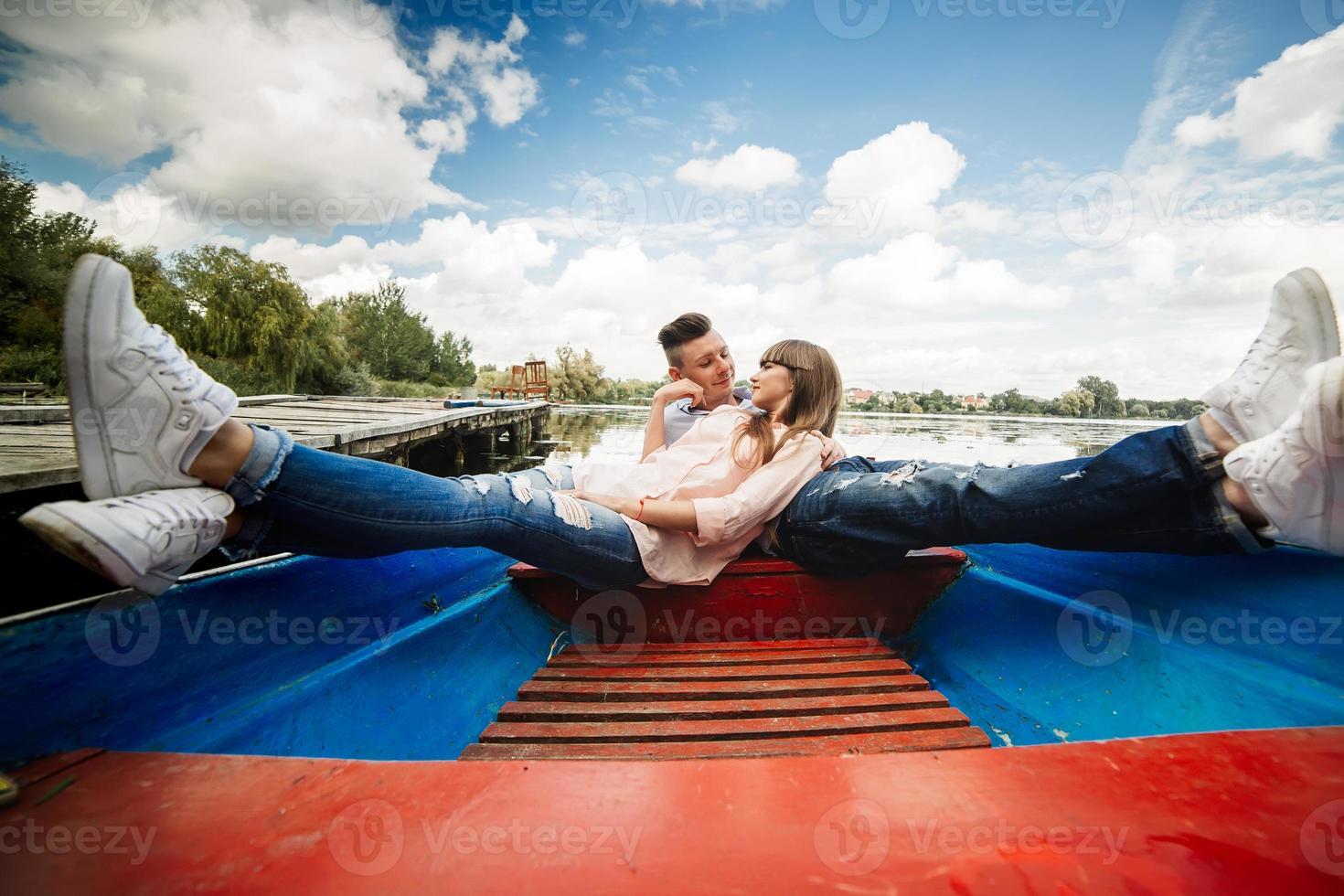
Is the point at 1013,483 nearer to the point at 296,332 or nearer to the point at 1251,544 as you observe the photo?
the point at 1251,544

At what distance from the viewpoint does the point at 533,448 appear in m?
14.5

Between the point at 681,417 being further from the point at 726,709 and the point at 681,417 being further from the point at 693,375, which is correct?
the point at 726,709

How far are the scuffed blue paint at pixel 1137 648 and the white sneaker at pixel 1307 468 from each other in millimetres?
187

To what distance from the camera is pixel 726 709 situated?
1132mm

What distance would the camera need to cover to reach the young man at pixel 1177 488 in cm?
100

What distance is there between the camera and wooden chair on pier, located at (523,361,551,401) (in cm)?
2352

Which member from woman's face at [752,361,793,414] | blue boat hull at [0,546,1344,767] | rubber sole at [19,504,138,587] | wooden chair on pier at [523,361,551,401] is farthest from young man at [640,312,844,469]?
wooden chair on pier at [523,361,551,401]

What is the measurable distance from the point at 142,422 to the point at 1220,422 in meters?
2.10

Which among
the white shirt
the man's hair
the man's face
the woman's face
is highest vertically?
the man's hair

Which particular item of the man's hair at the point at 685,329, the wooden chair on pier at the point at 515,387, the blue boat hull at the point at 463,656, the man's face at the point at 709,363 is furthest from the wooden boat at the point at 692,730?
the wooden chair on pier at the point at 515,387

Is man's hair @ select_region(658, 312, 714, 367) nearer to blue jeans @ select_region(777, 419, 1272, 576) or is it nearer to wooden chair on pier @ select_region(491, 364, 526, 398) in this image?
blue jeans @ select_region(777, 419, 1272, 576)

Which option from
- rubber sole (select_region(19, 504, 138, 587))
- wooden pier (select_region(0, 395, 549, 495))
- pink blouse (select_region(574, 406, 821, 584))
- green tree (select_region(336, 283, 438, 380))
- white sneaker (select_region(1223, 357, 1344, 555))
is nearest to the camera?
rubber sole (select_region(19, 504, 138, 587))

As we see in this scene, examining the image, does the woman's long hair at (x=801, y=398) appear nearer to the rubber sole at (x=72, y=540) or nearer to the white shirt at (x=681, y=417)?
the white shirt at (x=681, y=417)

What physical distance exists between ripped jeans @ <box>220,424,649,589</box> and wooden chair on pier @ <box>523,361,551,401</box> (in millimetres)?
21098
